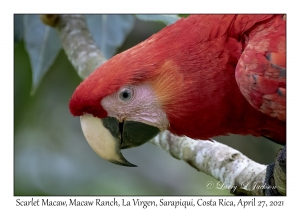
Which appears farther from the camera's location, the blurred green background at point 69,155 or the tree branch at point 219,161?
the blurred green background at point 69,155

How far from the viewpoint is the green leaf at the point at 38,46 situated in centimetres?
158

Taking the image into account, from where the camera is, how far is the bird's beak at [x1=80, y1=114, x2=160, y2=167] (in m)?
1.11

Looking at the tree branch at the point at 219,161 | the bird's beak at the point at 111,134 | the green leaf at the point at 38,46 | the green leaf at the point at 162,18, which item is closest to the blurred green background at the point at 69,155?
the green leaf at the point at 38,46

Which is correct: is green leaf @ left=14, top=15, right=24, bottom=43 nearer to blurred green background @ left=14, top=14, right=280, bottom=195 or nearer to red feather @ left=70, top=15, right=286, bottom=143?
blurred green background @ left=14, top=14, right=280, bottom=195

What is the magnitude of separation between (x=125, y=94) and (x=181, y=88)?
0.15 meters

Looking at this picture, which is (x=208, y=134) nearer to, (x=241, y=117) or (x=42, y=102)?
(x=241, y=117)

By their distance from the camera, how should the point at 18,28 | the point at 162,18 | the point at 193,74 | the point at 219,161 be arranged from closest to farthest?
1. the point at 193,74
2. the point at 219,161
3. the point at 162,18
4. the point at 18,28

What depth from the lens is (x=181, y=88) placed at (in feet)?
3.56

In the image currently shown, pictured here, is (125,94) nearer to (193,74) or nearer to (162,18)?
(193,74)

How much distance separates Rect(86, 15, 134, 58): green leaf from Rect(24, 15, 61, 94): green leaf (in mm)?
179

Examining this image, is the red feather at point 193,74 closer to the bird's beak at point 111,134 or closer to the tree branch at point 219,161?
the bird's beak at point 111,134

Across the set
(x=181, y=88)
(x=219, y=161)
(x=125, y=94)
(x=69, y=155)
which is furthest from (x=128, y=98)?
(x=69, y=155)

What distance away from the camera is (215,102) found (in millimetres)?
1094

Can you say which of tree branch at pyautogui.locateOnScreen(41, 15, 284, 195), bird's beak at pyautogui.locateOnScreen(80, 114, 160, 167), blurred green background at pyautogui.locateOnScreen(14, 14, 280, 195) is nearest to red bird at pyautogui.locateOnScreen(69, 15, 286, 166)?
bird's beak at pyautogui.locateOnScreen(80, 114, 160, 167)
